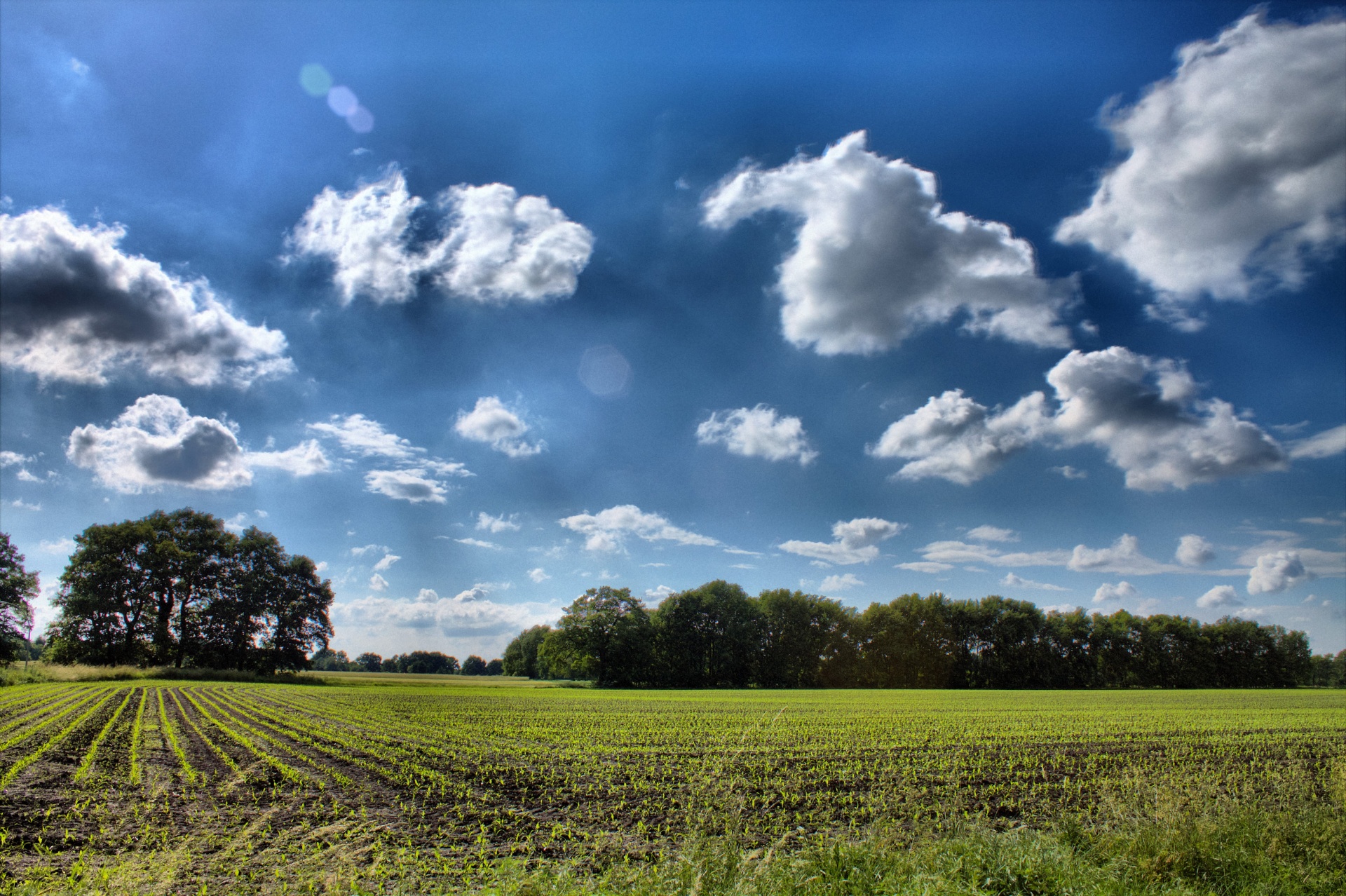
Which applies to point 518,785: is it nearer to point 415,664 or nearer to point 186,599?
point 186,599

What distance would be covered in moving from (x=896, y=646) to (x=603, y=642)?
158 ft

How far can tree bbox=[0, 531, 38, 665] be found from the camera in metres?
57.7

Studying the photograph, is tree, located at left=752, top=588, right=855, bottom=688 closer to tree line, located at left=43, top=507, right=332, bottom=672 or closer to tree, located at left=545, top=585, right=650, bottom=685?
tree, located at left=545, top=585, right=650, bottom=685

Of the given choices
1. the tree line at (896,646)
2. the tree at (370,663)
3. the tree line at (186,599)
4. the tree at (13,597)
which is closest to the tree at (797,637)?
the tree line at (896,646)

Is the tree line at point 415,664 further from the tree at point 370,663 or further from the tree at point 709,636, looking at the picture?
the tree at point 709,636

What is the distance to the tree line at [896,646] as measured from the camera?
292 feet

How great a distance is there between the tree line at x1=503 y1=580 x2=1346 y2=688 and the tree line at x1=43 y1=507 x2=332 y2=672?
109 ft

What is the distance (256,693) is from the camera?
45.6 metres

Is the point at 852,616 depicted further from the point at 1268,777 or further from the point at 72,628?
the point at 72,628

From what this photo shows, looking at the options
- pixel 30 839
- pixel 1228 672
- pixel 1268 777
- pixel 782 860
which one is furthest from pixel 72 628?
pixel 1228 672

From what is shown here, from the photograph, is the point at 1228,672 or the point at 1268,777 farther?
the point at 1228,672

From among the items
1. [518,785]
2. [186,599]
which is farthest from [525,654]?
[518,785]

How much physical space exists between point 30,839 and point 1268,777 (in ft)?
98.2

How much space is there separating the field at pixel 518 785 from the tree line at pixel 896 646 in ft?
181
